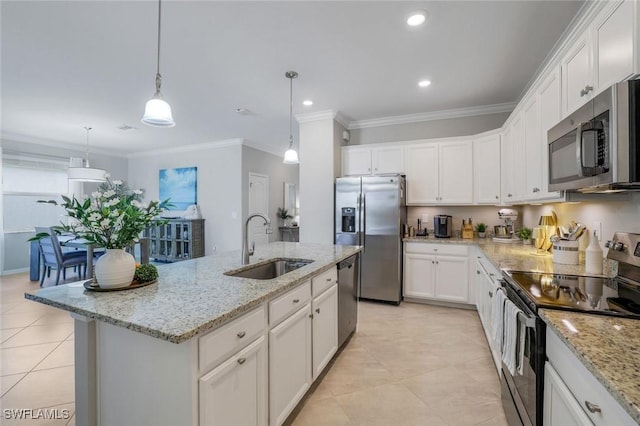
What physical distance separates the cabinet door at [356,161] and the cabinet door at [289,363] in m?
2.75

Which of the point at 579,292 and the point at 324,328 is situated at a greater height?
the point at 579,292

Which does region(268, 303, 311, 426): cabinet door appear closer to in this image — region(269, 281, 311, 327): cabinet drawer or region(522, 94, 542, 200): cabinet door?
region(269, 281, 311, 327): cabinet drawer

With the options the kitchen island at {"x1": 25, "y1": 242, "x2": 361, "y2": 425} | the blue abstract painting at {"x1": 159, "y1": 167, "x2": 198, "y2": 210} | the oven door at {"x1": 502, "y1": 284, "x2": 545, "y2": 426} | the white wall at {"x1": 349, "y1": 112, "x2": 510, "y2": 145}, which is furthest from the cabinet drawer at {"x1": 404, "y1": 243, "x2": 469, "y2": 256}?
the blue abstract painting at {"x1": 159, "y1": 167, "x2": 198, "y2": 210}

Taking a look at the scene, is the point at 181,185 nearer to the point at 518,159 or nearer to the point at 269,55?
the point at 269,55

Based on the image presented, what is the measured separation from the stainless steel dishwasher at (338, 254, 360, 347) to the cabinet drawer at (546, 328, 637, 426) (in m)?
1.53

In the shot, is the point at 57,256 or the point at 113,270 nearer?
the point at 113,270

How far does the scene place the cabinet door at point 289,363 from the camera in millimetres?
1505

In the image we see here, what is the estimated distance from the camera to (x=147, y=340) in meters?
1.13

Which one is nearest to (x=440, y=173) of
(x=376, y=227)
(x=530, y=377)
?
(x=376, y=227)

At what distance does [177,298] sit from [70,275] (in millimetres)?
5666

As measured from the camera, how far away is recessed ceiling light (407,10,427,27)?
6.92 feet

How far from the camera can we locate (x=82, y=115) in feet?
14.5

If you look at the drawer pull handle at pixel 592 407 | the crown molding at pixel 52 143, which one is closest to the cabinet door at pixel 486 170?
the drawer pull handle at pixel 592 407

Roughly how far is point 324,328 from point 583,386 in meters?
1.53
